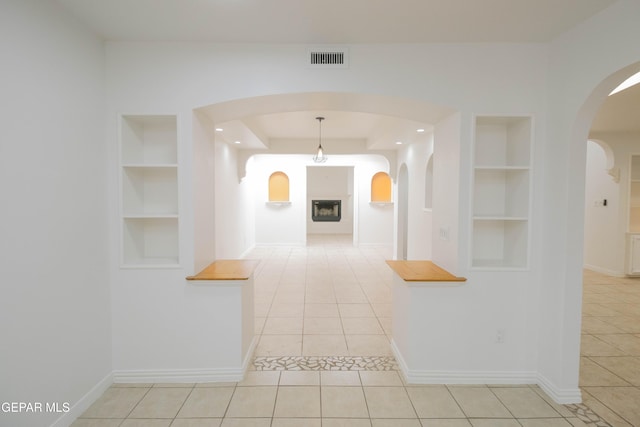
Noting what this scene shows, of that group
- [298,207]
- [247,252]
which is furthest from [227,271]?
[298,207]

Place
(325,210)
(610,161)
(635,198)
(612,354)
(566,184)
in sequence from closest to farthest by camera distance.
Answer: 1. (566,184)
2. (612,354)
3. (610,161)
4. (635,198)
5. (325,210)

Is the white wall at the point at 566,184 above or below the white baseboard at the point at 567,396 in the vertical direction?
above

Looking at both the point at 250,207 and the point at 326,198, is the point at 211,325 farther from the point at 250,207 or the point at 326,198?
the point at 326,198

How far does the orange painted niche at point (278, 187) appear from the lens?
9680 mm

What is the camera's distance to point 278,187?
31.8ft

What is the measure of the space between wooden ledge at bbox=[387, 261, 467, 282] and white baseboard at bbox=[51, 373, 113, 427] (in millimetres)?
2460

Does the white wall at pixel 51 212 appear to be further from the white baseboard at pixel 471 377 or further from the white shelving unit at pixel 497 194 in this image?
the white shelving unit at pixel 497 194

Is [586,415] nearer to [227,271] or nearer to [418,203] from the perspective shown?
[227,271]

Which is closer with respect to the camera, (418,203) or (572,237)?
(572,237)

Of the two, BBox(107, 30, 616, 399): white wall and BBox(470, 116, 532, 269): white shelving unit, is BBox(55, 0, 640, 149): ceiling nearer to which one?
BBox(107, 30, 616, 399): white wall

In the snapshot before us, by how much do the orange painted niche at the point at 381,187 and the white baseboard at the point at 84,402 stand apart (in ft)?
26.5

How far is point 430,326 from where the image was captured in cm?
275

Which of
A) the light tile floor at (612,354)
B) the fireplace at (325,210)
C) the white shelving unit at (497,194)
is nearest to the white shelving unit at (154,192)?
the white shelving unit at (497,194)

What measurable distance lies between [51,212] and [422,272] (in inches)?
107
